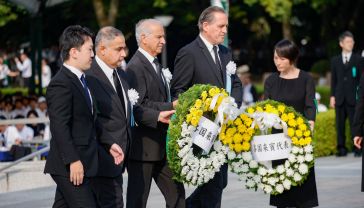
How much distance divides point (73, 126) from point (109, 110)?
0.67 m

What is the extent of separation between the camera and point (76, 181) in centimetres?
758

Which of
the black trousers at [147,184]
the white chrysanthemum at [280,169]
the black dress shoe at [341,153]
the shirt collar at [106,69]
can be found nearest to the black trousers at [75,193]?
the shirt collar at [106,69]

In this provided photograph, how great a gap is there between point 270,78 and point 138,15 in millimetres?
25022

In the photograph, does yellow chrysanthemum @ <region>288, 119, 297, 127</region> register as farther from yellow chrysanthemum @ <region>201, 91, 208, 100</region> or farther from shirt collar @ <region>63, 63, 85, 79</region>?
shirt collar @ <region>63, 63, 85, 79</region>

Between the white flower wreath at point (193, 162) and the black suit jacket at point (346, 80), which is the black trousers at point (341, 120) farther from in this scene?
the white flower wreath at point (193, 162)

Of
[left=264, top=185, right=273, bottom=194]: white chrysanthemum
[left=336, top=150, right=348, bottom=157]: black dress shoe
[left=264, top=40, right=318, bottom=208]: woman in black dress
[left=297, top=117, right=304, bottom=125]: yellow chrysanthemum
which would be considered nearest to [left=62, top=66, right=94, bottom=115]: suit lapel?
[left=264, top=185, right=273, bottom=194]: white chrysanthemum

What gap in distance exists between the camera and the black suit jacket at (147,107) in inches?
352

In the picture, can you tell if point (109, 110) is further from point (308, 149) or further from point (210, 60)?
point (308, 149)

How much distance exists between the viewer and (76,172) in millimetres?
7539

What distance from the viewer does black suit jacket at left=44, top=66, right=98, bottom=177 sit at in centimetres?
754

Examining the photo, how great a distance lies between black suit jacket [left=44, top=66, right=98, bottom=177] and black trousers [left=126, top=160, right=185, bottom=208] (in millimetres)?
1282

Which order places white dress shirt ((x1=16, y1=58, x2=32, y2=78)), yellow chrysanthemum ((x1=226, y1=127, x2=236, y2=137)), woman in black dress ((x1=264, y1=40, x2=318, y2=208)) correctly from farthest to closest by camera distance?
white dress shirt ((x1=16, y1=58, x2=32, y2=78)), woman in black dress ((x1=264, y1=40, x2=318, y2=208)), yellow chrysanthemum ((x1=226, y1=127, x2=236, y2=137))

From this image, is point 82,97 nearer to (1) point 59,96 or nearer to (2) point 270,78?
(1) point 59,96

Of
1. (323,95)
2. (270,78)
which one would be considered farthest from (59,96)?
(323,95)
